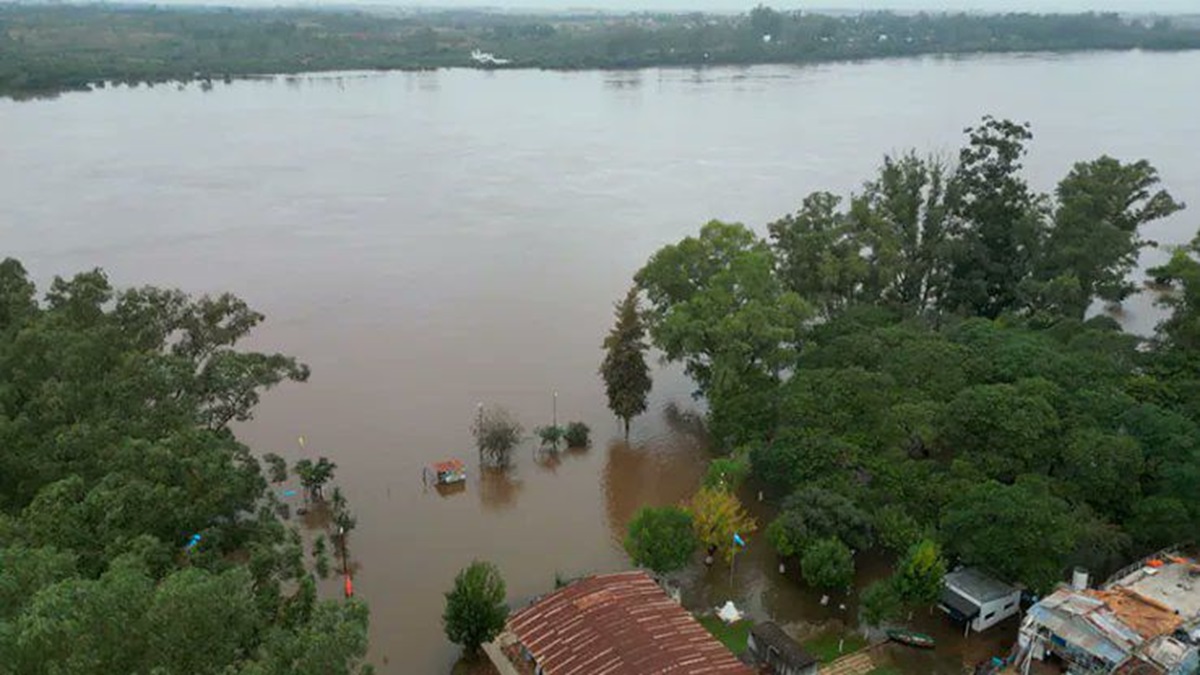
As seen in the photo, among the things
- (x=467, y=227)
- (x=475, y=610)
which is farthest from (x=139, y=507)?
(x=467, y=227)

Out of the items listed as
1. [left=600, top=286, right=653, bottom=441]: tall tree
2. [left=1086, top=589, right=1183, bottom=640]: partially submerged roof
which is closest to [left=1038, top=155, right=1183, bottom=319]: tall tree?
[left=1086, top=589, right=1183, bottom=640]: partially submerged roof

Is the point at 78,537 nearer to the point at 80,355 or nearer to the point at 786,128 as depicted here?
the point at 80,355

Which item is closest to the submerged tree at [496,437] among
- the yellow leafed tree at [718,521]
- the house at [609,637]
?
the yellow leafed tree at [718,521]

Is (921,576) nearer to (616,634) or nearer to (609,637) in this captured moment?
(616,634)

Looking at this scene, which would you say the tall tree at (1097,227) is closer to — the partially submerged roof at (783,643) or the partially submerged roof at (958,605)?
the partially submerged roof at (958,605)

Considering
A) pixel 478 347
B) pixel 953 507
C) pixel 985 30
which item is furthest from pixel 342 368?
pixel 985 30

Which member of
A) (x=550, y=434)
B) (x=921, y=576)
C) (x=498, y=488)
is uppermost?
(x=921, y=576)

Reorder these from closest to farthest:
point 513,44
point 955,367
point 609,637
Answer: point 609,637 → point 955,367 → point 513,44

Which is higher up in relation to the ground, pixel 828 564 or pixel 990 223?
pixel 990 223
